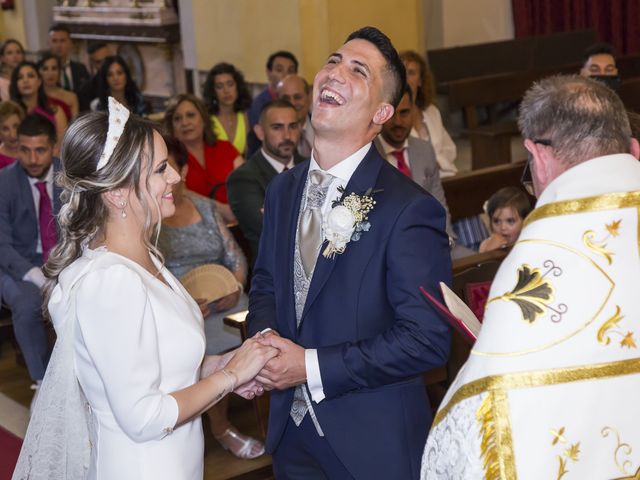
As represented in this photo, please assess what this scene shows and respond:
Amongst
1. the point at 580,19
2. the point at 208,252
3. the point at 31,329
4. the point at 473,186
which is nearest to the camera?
the point at 208,252

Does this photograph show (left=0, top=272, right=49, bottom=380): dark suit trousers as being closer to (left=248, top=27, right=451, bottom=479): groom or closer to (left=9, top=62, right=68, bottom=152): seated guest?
(left=248, top=27, right=451, bottom=479): groom

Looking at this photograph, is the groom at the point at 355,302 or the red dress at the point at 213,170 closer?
the groom at the point at 355,302

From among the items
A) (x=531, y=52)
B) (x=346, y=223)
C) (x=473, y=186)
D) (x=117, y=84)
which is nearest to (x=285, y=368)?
(x=346, y=223)

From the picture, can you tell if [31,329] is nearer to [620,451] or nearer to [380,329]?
[380,329]

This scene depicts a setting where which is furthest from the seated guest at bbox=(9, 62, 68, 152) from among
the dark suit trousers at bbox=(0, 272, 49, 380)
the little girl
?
the little girl

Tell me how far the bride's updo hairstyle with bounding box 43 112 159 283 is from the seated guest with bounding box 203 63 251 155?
5.04 m

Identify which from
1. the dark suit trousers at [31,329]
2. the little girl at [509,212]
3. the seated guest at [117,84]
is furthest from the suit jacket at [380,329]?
the seated guest at [117,84]

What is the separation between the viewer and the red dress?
6.39 metres

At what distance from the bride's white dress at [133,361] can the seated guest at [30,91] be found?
20.2 feet

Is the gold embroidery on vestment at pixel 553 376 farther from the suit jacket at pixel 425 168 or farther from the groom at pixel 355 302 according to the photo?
the suit jacket at pixel 425 168

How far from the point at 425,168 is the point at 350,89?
3036 mm

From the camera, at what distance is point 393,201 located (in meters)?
2.63

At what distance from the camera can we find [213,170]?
262 inches

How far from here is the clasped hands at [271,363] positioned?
2.59 meters
